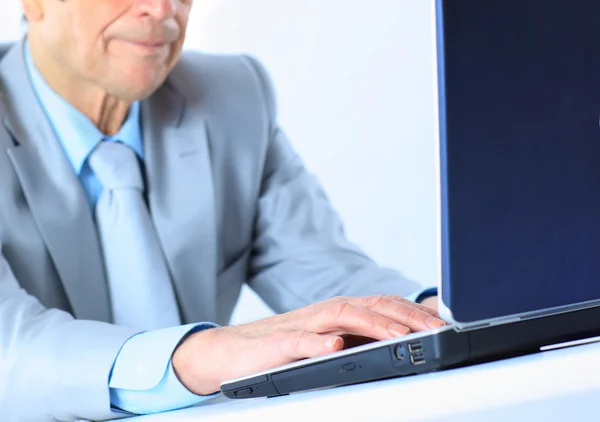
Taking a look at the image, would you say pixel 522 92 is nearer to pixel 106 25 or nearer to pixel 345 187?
pixel 106 25

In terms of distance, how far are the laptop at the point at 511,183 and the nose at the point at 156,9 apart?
1.26 meters

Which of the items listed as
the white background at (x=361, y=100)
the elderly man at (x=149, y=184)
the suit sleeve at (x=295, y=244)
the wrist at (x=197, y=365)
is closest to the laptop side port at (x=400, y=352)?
the wrist at (x=197, y=365)

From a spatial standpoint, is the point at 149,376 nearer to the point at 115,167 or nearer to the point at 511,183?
the point at 511,183

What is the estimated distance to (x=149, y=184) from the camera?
1.76 metres

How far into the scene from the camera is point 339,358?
69 cm

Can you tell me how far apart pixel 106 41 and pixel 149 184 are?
13.0 inches

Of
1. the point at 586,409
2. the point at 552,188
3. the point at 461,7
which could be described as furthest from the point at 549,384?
the point at 461,7

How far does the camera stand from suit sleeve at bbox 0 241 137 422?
2.91 ft

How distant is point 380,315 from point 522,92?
0.90 ft

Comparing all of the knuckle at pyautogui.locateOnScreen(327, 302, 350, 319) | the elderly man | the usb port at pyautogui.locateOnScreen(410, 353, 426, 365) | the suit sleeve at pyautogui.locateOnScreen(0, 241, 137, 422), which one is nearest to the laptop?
the usb port at pyautogui.locateOnScreen(410, 353, 426, 365)

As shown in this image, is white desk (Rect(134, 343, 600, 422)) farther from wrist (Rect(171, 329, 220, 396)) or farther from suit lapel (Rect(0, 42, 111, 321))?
suit lapel (Rect(0, 42, 111, 321))

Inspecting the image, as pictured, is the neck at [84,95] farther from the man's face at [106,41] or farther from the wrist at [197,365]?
the wrist at [197,365]

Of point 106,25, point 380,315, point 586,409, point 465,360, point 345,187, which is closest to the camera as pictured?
point 586,409

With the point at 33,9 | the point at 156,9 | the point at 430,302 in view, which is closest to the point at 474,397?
the point at 430,302
